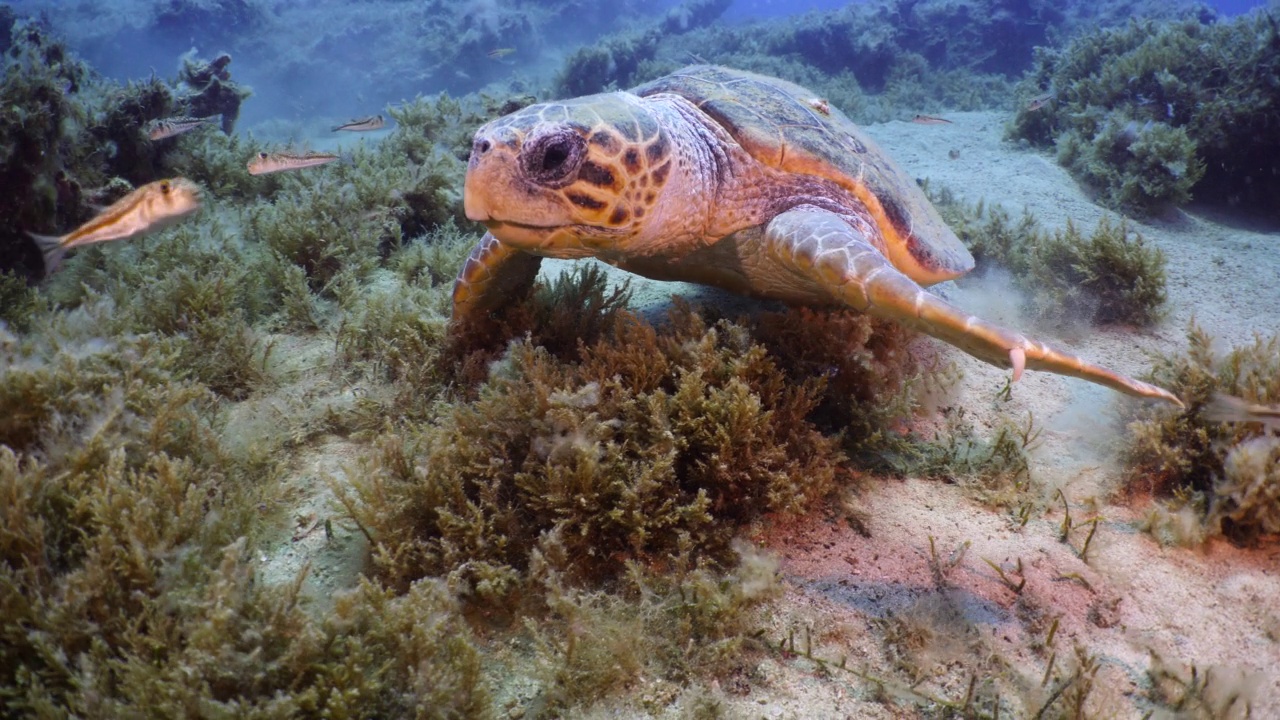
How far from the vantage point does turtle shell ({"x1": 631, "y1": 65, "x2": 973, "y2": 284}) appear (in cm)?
287

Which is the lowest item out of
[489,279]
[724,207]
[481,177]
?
[489,279]

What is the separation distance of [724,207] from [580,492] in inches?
60.4

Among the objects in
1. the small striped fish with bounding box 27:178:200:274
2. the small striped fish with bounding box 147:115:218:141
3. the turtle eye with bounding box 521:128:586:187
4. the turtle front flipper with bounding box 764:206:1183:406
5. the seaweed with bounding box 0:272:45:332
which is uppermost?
the turtle eye with bounding box 521:128:586:187

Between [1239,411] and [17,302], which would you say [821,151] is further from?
[17,302]

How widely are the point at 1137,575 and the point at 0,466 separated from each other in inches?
136

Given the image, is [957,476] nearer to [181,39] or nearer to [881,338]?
[881,338]

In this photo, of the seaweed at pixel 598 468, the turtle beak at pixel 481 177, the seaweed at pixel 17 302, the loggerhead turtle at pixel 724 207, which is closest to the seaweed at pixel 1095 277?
the loggerhead turtle at pixel 724 207

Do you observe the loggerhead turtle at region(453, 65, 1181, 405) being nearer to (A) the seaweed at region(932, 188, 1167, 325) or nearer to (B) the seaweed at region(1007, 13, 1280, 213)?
(A) the seaweed at region(932, 188, 1167, 325)

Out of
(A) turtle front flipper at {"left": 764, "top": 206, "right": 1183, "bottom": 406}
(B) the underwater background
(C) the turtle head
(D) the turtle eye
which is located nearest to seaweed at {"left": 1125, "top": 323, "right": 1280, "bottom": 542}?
(B) the underwater background

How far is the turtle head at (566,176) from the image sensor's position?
2094mm

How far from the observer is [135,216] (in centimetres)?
249

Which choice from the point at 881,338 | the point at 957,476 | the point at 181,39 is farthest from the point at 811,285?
the point at 181,39

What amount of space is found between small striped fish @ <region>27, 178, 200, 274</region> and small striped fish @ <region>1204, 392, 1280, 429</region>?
4103 millimetres

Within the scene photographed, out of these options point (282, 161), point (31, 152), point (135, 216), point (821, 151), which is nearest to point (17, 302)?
point (31, 152)
